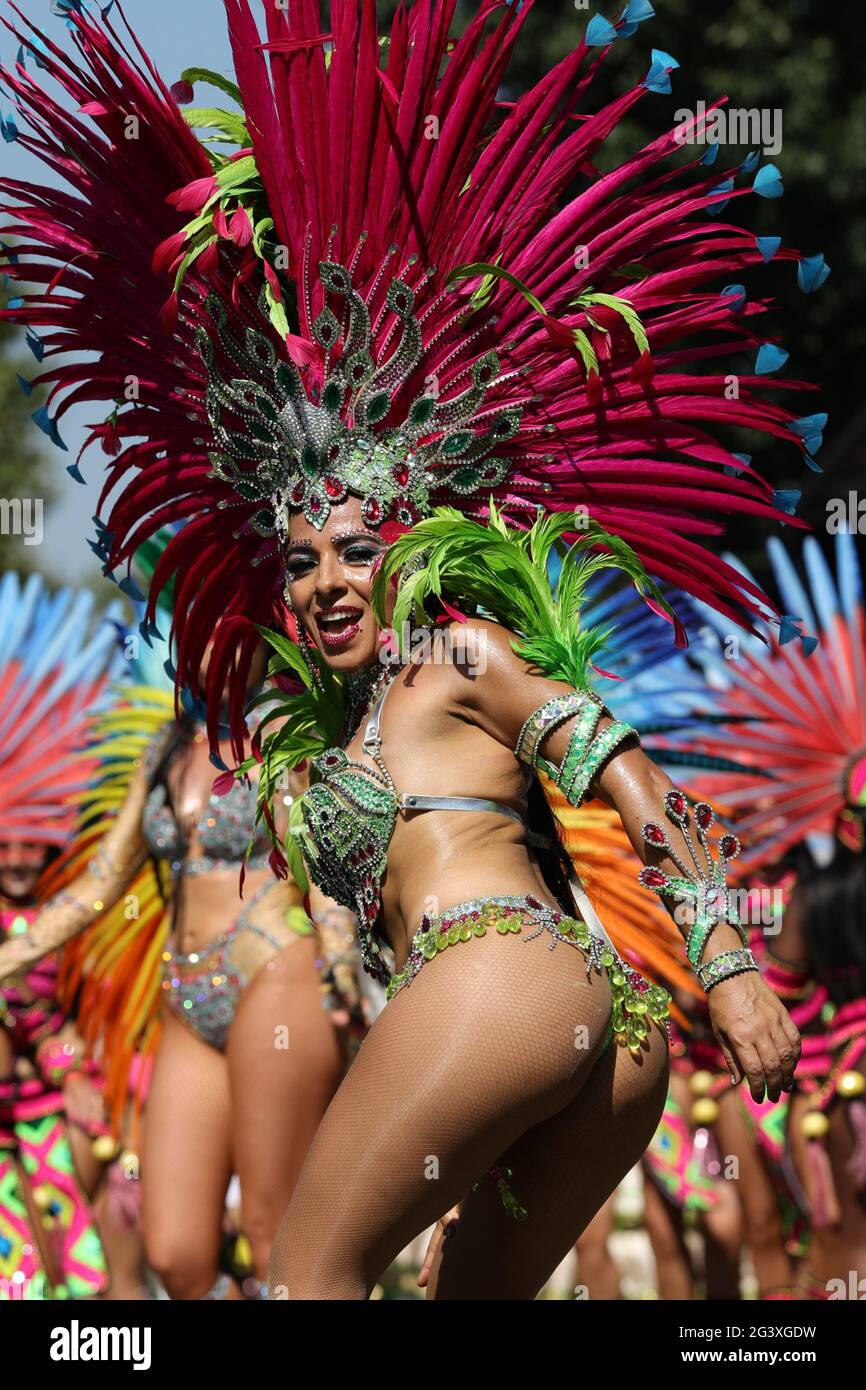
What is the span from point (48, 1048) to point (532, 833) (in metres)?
3.61

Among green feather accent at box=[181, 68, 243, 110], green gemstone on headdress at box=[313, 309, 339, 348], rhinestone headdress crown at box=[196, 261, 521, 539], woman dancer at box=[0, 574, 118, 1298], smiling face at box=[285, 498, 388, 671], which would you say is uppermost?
green feather accent at box=[181, 68, 243, 110]

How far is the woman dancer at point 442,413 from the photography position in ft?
10.3

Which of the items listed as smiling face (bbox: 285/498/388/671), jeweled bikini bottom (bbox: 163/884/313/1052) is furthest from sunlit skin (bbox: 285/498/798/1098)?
jeweled bikini bottom (bbox: 163/884/313/1052)

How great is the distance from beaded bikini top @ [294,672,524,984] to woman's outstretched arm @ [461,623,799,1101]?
17cm

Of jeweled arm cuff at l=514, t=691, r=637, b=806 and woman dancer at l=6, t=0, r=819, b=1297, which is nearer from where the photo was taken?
jeweled arm cuff at l=514, t=691, r=637, b=806

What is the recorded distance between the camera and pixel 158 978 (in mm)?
5609

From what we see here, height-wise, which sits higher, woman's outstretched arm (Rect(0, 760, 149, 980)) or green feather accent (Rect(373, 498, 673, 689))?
green feather accent (Rect(373, 498, 673, 689))

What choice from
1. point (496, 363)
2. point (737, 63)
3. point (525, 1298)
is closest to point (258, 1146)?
point (525, 1298)

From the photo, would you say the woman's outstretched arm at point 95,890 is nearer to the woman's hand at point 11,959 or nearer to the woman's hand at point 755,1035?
the woman's hand at point 11,959

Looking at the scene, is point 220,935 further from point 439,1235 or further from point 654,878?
point 654,878

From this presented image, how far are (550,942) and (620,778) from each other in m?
0.29

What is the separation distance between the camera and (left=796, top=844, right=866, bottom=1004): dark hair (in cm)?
616

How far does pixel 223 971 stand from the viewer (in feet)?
16.2

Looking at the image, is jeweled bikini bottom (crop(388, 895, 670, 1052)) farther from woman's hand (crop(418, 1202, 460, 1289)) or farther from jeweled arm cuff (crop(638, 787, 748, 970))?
woman's hand (crop(418, 1202, 460, 1289))
